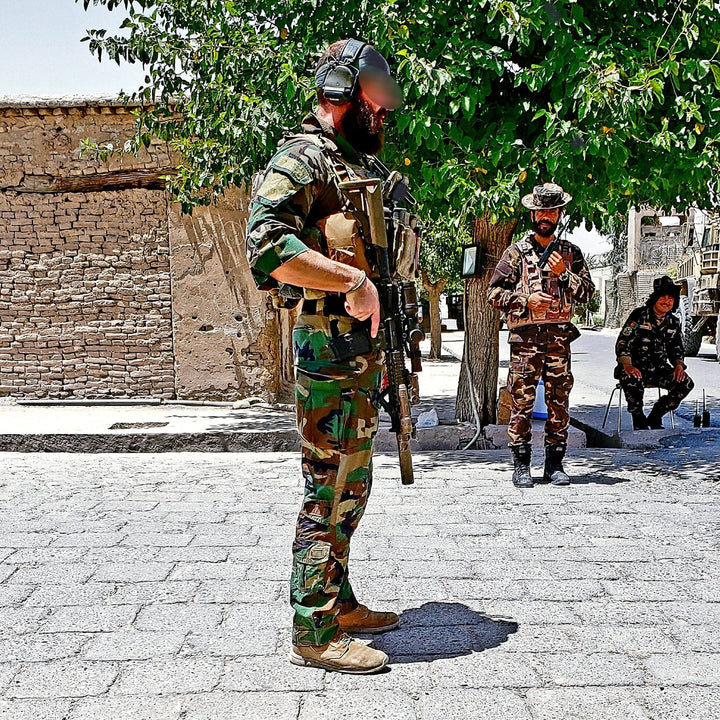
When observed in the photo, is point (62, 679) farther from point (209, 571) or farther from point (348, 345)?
point (348, 345)

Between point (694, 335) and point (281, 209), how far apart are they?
2200cm

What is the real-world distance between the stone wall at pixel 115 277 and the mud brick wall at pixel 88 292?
1 centimetres

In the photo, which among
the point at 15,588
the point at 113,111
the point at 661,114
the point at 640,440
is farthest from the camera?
the point at 113,111

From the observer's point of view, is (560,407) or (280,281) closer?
(280,281)

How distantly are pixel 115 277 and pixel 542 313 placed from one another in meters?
6.06

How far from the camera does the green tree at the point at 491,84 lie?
237 inches

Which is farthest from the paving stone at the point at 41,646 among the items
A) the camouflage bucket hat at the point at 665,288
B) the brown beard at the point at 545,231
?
the camouflage bucket hat at the point at 665,288

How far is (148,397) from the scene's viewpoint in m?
10.5

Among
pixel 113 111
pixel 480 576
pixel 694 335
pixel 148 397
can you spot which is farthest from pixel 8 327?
pixel 694 335

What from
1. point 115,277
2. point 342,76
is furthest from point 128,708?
point 115,277

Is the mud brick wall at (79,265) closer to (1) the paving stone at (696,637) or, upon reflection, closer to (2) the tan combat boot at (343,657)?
(2) the tan combat boot at (343,657)

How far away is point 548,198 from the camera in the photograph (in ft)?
19.2

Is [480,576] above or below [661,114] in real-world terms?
below

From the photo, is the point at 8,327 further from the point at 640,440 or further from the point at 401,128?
the point at 640,440
